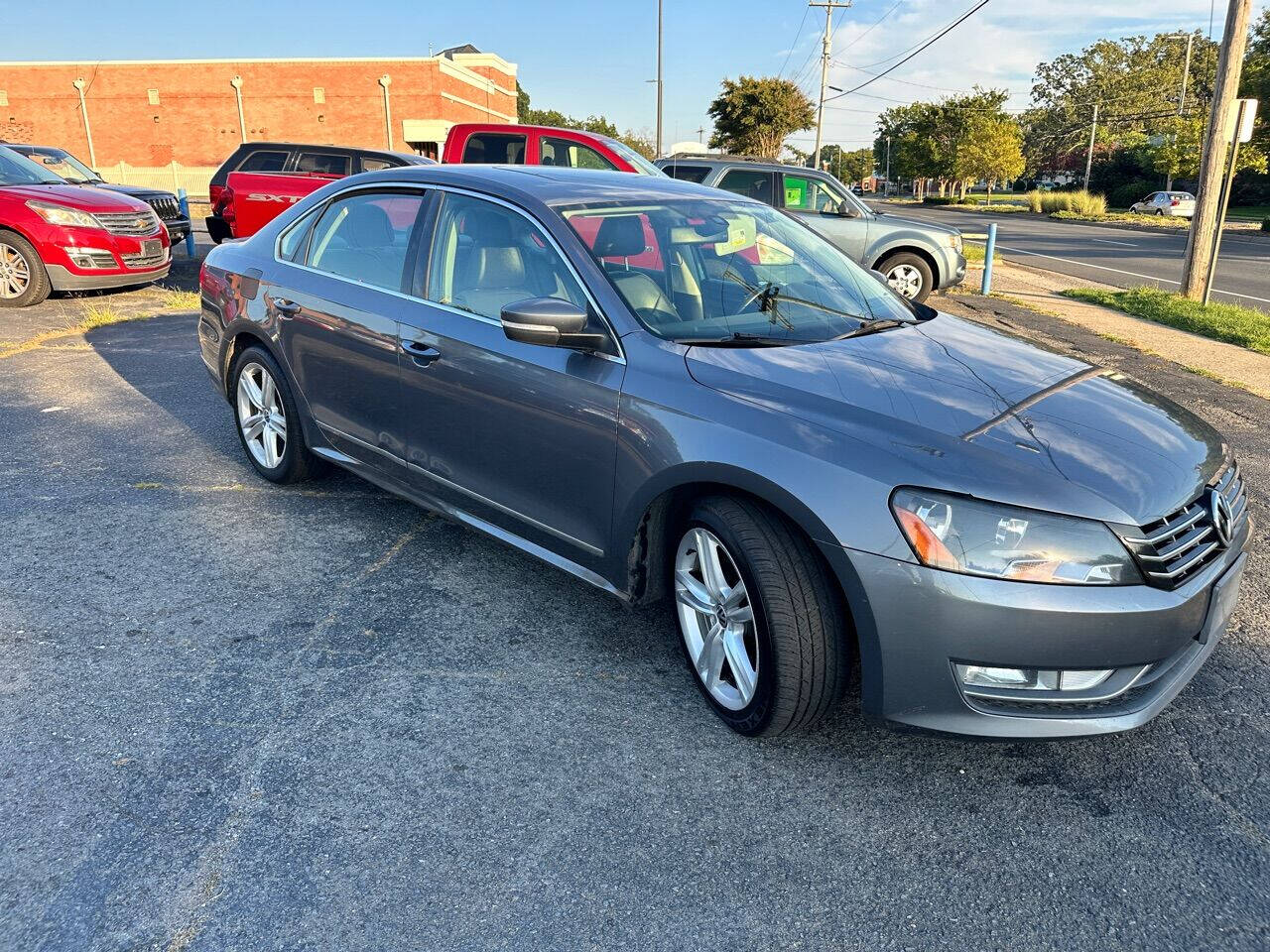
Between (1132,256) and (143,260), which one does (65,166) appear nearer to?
(143,260)

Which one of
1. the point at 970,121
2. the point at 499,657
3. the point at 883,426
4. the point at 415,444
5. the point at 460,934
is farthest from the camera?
the point at 970,121

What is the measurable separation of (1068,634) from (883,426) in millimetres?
719

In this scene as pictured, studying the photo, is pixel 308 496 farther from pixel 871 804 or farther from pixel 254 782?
pixel 871 804

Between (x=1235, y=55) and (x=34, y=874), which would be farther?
(x=1235, y=55)

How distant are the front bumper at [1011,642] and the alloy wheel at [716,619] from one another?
0.41 m

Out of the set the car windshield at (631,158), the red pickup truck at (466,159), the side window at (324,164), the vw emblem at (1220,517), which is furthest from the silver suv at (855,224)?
the vw emblem at (1220,517)

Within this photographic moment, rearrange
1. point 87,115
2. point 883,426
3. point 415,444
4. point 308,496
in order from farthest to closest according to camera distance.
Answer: point 87,115 → point 308,496 → point 415,444 → point 883,426

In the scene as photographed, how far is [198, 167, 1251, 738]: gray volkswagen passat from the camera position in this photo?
249 centimetres

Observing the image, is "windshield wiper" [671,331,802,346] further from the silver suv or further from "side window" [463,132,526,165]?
"side window" [463,132,526,165]

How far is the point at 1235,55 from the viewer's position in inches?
478

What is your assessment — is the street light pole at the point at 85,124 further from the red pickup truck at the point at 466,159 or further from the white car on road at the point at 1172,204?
the white car on road at the point at 1172,204

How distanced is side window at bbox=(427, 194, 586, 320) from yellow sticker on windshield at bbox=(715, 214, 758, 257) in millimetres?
698

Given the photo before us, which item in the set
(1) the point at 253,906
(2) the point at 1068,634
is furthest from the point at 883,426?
(1) the point at 253,906

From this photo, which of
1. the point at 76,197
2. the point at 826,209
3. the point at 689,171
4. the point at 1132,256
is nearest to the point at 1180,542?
the point at 826,209
